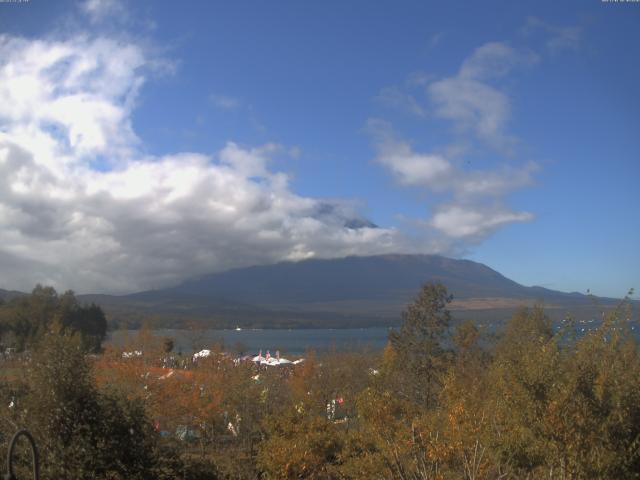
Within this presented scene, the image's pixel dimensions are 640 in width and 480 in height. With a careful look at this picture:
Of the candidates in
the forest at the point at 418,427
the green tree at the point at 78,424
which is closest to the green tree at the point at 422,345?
the forest at the point at 418,427

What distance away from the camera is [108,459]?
9336mm

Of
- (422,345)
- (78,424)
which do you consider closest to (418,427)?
(78,424)

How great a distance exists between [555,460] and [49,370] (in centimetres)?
762

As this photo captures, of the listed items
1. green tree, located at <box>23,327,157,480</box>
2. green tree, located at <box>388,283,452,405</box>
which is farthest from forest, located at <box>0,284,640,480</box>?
green tree, located at <box>388,283,452,405</box>

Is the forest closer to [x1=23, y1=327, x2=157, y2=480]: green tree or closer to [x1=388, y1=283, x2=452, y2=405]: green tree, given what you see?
[x1=23, y1=327, x2=157, y2=480]: green tree

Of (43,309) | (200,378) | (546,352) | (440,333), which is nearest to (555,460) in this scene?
(546,352)

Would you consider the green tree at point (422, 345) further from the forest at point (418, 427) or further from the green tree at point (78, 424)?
the green tree at point (78, 424)

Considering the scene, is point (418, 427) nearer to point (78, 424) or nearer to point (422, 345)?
point (78, 424)

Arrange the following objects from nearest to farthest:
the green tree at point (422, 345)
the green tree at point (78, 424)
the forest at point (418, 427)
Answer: the forest at point (418, 427) → the green tree at point (78, 424) → the green tree at point (422, 345)

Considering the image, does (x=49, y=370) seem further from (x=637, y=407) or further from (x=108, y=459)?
(x=637, y=407)

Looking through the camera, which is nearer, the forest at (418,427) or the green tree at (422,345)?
the forest at (418,427)

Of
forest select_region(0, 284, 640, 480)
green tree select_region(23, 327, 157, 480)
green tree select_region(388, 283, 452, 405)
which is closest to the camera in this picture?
forest select_region(0, 284, 640, 480)

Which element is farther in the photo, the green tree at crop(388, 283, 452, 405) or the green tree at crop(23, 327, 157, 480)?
the green tree at crop(388, 283, 452, 405)

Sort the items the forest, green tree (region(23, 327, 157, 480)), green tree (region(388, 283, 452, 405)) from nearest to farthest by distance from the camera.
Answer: the forest < green tree (region(23, 327, 157, 480)) < green tree (region(388, 283, 452, 405))
